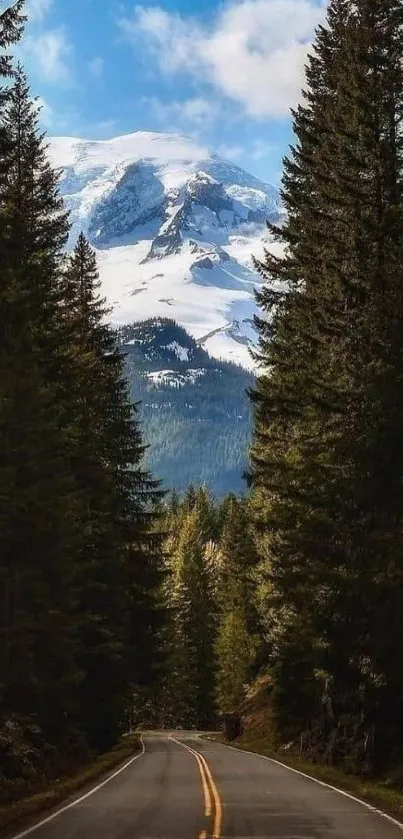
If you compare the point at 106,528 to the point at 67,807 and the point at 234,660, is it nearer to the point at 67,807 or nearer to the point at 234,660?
the point at 67,807

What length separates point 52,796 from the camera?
21469 mm

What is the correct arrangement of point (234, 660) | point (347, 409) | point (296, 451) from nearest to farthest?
point (347, 409) < point (296, 451) < point (234, 660)

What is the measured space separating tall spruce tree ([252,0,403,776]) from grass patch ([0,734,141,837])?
6.91m

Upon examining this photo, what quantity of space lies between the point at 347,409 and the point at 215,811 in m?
10.1

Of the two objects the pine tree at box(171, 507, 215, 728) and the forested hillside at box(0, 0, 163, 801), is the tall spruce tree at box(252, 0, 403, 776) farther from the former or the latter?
the pine tree at box(171, 507, 215, 728)

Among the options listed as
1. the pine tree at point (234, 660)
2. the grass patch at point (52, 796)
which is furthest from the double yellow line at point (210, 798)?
the pine tree at point (234, 660)

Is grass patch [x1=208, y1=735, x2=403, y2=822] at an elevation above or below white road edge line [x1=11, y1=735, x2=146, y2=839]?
above

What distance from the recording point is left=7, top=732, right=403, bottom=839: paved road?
52.1 feet

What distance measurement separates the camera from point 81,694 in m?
33.1

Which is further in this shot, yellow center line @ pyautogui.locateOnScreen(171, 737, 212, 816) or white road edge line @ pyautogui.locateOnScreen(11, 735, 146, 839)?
yellow center line @ pyautogui.locateOnScreen(171, 737, 212, 816)

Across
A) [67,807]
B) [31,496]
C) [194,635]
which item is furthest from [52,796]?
[194,635]

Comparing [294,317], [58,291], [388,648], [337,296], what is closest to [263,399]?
[294,317]

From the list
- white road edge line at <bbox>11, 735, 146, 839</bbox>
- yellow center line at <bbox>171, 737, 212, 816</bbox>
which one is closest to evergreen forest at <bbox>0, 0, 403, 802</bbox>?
white road edge line at <bbox>11, 735, 146, 839</bbox>

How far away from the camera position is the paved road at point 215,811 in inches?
625
